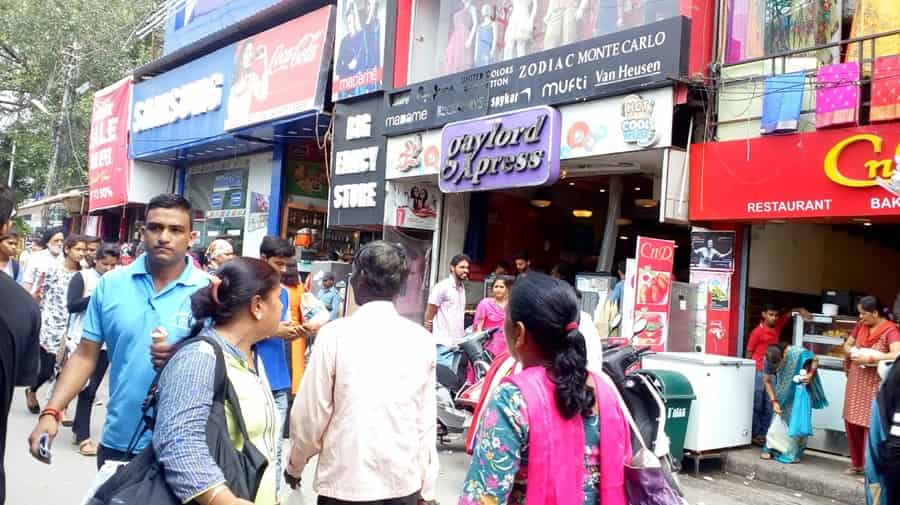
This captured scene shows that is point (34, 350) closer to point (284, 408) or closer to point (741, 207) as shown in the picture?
point (284, 408)

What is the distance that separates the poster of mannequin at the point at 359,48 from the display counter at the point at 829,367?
8.51m

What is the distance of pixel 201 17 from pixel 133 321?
19938 mm

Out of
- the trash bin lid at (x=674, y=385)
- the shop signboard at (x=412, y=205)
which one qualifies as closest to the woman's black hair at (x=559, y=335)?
the trash bin lid at (x=674, y=385)

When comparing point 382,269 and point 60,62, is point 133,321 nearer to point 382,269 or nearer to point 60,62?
point 382,269

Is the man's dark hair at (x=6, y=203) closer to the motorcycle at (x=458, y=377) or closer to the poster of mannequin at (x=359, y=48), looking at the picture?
the motorcycle at (x=458, y=377)

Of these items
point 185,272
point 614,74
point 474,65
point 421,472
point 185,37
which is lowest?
point 421,472

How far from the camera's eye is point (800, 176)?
27.9ft

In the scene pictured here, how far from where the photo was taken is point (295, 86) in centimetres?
1616

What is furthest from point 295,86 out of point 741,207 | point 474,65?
point 741,207

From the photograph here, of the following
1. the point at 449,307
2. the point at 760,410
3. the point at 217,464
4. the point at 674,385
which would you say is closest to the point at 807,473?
the point at 760,410

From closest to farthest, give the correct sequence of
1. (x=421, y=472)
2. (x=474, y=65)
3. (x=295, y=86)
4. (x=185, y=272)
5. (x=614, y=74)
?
(x=421, y=472) → (x=185, y=272) → (x=614, y=74) → (x=474, y=65) → (x=295, y=86)

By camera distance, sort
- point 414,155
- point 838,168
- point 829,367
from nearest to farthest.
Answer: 1. point 838,168
2. point 829,367
3. point 414,155

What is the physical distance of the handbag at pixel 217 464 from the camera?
2.22 m

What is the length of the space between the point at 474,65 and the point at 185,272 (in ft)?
34.2
